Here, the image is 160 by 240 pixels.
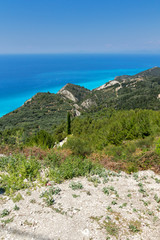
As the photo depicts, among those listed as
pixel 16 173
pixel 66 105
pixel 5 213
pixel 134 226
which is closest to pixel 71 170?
pixel 16 173

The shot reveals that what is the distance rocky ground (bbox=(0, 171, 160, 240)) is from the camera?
409 cm

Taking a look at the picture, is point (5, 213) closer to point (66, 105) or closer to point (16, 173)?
point (16, 173)

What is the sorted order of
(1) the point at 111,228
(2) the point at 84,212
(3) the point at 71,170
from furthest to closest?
(3) the point at 71,170
(2) the point at 84,212
(1) the point at 111,228

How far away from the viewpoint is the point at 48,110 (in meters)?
94.9

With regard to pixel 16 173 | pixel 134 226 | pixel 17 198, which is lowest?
pixel 134 226

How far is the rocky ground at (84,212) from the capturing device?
409 cm

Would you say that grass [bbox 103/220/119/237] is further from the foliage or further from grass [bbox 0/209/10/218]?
the foliage

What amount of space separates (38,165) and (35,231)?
417 cm

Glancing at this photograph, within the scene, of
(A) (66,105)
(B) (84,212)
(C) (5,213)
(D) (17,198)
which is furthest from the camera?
(A) (66,105)

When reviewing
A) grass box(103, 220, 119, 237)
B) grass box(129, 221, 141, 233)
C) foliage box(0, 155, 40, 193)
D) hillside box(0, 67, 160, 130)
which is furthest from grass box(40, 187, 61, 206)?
hillside box(0, 67, 160, 130)

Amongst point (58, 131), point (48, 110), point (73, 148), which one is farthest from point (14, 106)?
point (73, 148)

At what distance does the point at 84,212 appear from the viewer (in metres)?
4.89

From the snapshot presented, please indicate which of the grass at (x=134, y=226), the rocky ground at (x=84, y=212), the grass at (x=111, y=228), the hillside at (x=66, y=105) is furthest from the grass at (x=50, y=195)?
the hillside at (x=66, y=105)

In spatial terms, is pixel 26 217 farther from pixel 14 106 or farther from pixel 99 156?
pixel 14 106
